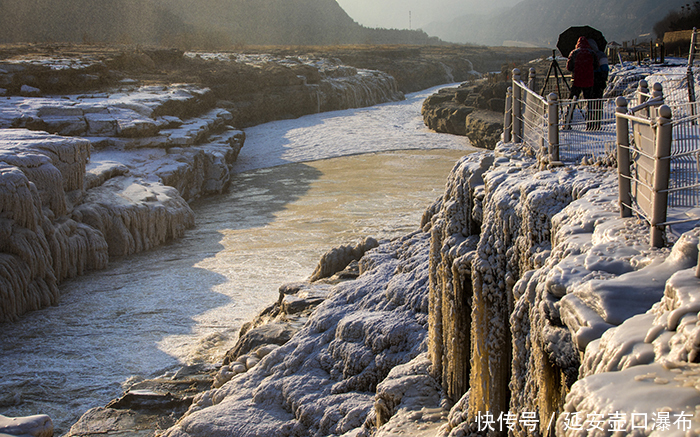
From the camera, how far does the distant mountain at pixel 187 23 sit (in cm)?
5784

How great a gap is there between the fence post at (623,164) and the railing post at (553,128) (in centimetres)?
104

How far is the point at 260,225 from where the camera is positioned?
630 inches

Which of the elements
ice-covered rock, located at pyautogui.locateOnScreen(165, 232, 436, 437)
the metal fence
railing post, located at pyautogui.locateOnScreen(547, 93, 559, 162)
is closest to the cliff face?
the metal fence

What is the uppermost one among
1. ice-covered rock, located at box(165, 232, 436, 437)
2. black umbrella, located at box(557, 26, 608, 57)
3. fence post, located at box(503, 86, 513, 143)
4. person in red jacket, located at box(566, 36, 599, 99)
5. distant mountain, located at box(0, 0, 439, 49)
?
distant mountain, located at box(0, 0, 439, 49)

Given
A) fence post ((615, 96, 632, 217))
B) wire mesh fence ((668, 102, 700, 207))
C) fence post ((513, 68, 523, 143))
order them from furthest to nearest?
fence post ((513, 68, 523, 143)) < fence post ((615, 96, 632, 217)) < wire mesh fence ((668, 102, 700, 207))

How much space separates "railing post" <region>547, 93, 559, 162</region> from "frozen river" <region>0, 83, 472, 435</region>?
6.14 metres

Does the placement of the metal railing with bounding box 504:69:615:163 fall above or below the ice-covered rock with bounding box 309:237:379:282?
above

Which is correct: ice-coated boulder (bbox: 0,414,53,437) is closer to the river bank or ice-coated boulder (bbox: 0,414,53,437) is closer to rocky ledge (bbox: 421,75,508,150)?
the river bank

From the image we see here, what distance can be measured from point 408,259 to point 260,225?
30.5 feet

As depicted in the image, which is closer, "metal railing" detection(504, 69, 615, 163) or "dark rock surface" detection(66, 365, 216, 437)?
"metal railing" detection(504, 69, 615, 163)

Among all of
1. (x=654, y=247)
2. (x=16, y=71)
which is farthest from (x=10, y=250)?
(x=16, y=71)

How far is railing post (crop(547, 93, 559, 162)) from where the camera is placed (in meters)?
4.34

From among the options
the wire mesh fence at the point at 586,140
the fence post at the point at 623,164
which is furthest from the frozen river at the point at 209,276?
the fence post at the point at 623,164

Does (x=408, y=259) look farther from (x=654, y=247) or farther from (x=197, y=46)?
(x=197, y=46)
